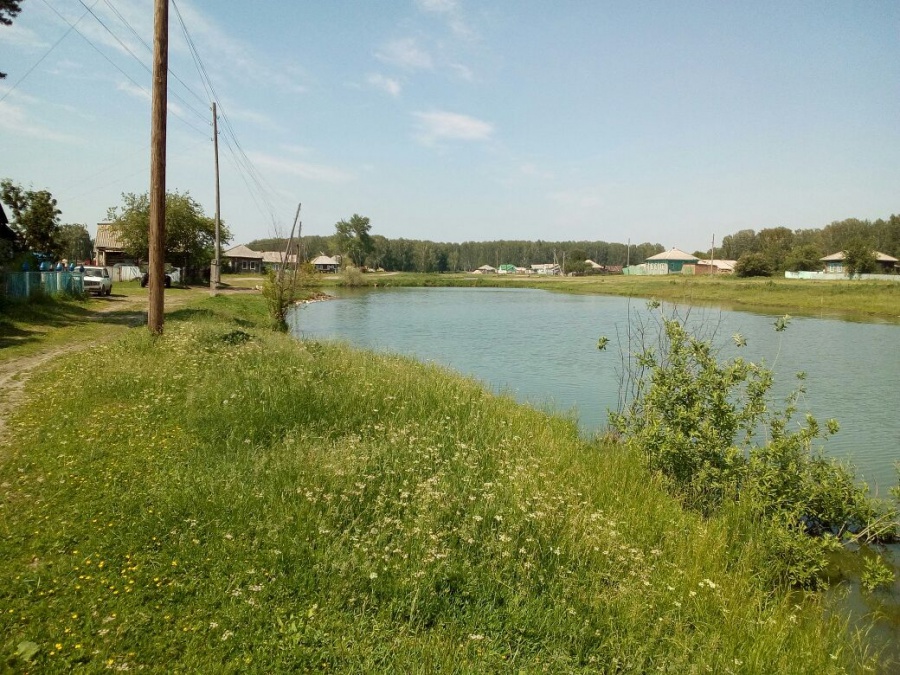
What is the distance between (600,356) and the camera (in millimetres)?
23656

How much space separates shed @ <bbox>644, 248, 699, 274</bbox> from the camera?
129 m

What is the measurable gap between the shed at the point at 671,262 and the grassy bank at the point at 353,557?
13009 cm

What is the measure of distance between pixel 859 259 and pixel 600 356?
77.6 meters

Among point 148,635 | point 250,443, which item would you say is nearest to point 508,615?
point 148,635

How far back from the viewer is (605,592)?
5184 millimetres

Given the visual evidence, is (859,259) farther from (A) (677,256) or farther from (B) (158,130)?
(B) (158,130)

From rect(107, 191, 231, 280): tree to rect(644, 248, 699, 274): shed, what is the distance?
346ft

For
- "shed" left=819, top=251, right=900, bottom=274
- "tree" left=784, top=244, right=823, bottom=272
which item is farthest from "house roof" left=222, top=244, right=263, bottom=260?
"shed" left=819, top=251, right=900, bottom=274

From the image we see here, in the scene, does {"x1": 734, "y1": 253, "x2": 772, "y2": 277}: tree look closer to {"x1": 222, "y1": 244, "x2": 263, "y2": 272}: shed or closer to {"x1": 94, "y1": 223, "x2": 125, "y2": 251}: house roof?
{"x1": 222, "y1": 244, "x2": 263, "y2": 272}: shed

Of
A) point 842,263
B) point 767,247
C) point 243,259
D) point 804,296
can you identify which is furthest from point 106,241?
point 767,247

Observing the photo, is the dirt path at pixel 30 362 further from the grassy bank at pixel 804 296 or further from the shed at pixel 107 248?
Result: the shed at pixel 107 248

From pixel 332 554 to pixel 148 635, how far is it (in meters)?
1.54

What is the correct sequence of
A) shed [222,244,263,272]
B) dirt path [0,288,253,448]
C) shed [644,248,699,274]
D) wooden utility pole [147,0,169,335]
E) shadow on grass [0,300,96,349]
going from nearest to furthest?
dirt path [0,288,253,448], wooden utility pole [147,0,169,335], shadow on grass [0,300,96,349], shed [222,244,263,272], shed [644,248,699,274]

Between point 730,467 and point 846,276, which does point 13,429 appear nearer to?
point 730,467
